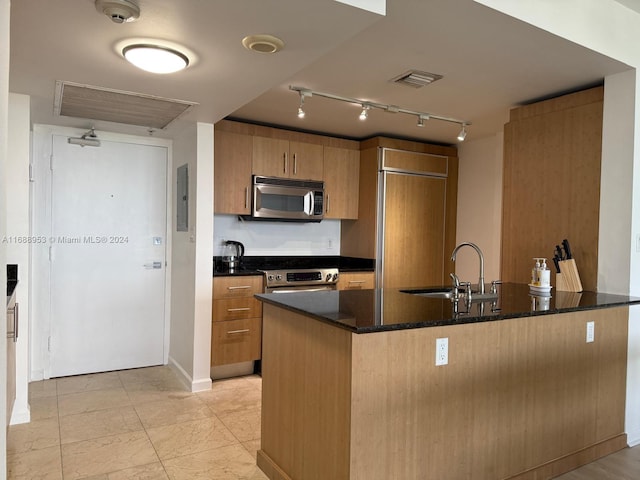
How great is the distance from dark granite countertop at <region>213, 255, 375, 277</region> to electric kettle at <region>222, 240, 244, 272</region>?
0.16ft

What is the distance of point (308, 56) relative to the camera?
87.5 inches

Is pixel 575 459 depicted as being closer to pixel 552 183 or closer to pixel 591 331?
pixel 591 331

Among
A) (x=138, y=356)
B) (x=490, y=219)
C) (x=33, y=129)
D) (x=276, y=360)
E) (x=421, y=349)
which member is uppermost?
(x=33, y=129)

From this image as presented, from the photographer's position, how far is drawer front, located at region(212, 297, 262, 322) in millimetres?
3818

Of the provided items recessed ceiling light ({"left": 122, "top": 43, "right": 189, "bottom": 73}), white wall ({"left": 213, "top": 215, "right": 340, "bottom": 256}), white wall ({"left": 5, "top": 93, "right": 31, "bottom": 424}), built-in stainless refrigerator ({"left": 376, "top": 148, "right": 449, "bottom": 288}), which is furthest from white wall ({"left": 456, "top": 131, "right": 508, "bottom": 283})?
white wall ({"left": 5, "top": 93, "right": 31, "bottom": 424})

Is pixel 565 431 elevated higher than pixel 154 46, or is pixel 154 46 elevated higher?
pixel 154 46

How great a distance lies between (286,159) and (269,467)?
281cm

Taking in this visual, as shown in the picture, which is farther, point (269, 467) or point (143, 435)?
point (143, 435)

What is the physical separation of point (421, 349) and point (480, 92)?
215 centimetres

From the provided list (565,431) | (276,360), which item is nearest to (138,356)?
(276,360)

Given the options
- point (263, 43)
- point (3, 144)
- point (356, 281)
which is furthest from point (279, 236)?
point (3, 144)

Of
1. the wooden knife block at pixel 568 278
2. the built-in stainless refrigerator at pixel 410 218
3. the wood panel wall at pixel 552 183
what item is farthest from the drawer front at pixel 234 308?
the wooden knife block at pixel 568 278

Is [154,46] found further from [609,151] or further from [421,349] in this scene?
[609,151]

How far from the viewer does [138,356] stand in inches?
166
